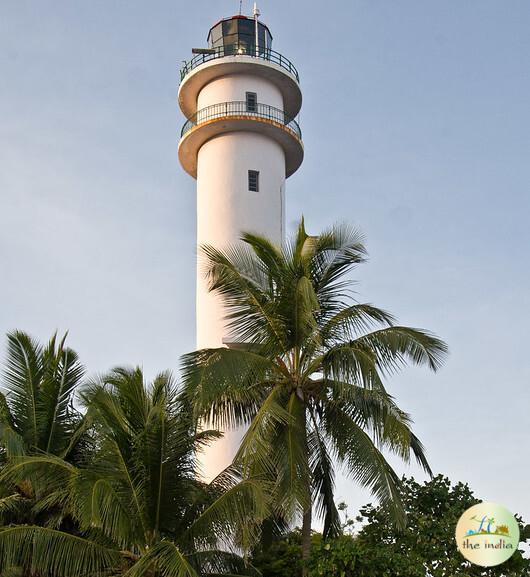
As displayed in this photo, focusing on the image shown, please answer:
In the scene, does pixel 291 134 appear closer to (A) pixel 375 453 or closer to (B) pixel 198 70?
(B) pixel 198 70

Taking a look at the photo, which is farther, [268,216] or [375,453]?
[268,216]

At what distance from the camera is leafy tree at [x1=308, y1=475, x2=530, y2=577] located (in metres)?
17.8

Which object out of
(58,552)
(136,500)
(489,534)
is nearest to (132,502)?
(136,500)

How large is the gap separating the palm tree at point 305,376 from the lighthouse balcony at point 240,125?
10776mm

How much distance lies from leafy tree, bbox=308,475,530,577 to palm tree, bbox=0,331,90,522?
23.9 ft

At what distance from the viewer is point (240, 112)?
31250 mm

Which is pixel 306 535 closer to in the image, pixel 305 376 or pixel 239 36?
pixel 305 376

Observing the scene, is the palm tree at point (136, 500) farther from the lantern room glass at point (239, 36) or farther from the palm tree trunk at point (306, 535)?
the lantern room glass at point (239, 36)

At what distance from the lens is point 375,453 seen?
19.0 m

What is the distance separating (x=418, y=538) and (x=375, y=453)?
1.96m

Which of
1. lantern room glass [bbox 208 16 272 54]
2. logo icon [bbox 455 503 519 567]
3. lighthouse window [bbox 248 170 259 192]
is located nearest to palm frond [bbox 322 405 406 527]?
logo icon [bbox 455 503 519 567]

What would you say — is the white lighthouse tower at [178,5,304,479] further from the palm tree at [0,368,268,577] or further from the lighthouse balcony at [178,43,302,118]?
the palm tree at [0,368,268,577]

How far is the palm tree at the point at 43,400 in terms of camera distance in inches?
863

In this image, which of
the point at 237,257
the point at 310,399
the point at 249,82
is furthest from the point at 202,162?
the point at 310,399
